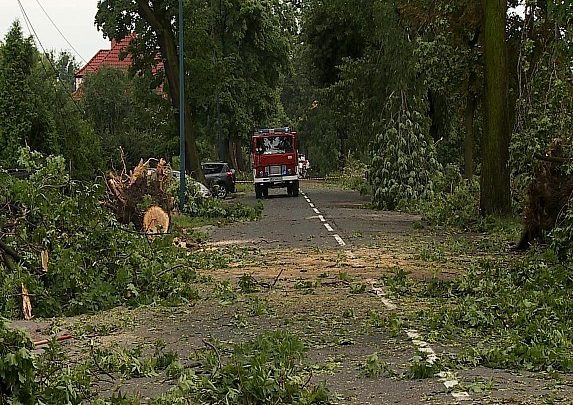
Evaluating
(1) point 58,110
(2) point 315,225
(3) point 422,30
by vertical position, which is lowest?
(2) point 315,225

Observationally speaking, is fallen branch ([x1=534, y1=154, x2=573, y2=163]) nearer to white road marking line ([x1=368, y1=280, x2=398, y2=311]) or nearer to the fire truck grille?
white road marking line ([x1=368, y1=280, x2=398, y2=311])

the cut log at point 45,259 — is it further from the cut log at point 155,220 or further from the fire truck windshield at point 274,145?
the fire truck windshield at point 274,145

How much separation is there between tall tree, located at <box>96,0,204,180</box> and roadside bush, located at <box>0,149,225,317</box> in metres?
24.5

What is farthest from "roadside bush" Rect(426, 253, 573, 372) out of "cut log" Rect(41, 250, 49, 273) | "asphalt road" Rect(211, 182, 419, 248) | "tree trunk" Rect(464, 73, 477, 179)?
"tree trunk" Rect(464, 73, 477, 179)

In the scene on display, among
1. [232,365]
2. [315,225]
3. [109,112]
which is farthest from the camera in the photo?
[109,112]

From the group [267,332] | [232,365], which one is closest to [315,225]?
[267,332]

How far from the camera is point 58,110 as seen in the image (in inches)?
1374

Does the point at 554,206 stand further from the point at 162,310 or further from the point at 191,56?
the point at 191,56

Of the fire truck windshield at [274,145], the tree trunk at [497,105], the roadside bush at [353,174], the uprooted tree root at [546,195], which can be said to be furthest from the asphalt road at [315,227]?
the roadside bush at [353,174]

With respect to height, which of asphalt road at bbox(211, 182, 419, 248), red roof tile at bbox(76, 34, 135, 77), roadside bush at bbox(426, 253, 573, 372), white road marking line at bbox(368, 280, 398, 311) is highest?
red roof tile at bbox(76, 34, 135, 77)

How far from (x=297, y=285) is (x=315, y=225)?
42.5 feet

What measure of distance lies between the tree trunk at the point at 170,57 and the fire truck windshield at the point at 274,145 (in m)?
7.17

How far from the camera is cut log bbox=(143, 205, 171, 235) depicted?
22.7 meters

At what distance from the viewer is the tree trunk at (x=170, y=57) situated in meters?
40.5
